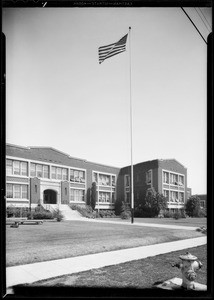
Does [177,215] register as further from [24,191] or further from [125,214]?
[24,191]

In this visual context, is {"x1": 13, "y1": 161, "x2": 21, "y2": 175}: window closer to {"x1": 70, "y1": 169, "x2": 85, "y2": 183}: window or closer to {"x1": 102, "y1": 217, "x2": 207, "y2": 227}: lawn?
{"x1": 70, "y1": 169, "x2": 85, "y2": 183}: window

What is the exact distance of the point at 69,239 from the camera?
28.6 ft

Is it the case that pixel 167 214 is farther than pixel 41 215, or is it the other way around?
pixel 167 214

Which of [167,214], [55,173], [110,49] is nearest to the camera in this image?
[110,49]

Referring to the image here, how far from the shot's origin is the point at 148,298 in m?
4.45

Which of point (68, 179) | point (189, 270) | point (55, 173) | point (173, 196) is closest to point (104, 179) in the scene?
point (68, 179)

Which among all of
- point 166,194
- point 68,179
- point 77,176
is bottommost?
point 166,194

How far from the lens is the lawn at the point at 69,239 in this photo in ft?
22.1

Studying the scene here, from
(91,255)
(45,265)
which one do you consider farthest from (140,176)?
(45,265)

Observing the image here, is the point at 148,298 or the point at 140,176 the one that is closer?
the point at 148,298

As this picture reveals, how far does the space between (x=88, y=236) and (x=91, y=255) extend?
260 centimetres

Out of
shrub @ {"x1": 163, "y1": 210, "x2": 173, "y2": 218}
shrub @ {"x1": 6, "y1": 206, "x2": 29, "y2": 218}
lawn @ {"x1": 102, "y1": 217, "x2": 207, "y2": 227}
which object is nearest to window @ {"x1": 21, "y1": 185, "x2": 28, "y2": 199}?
shrub @ {"x1": 6, "y1": 206, "x2": 29, "y2": 218}

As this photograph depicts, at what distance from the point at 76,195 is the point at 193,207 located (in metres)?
5.65
